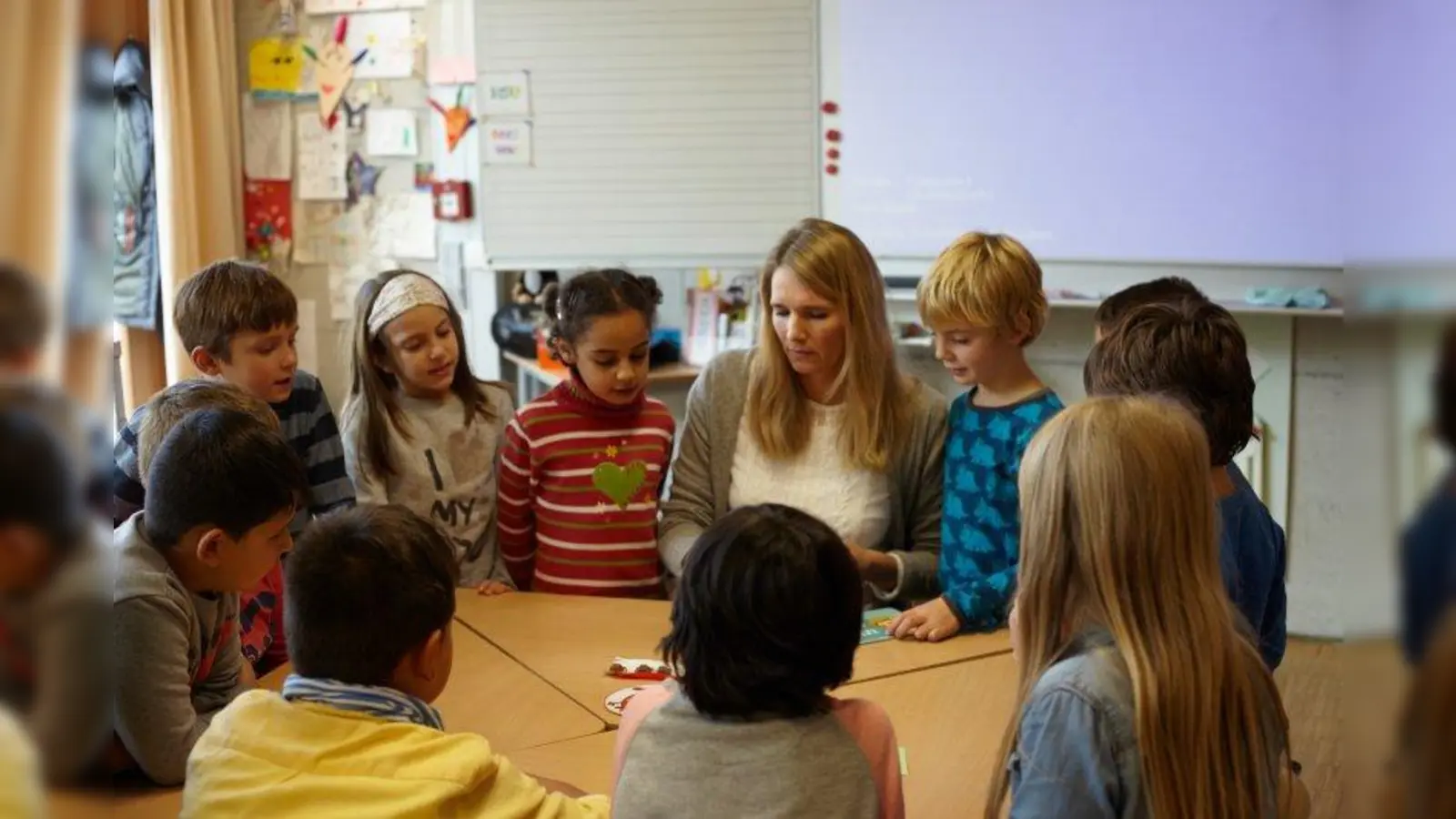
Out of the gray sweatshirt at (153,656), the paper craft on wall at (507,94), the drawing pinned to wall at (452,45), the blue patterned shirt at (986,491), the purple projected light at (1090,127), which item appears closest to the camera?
the gray sweatshirt at (153,656)

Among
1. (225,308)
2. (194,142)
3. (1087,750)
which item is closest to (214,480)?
(225,308)

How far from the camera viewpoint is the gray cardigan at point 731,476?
99.2 inches

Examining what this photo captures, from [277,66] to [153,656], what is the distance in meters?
3.64

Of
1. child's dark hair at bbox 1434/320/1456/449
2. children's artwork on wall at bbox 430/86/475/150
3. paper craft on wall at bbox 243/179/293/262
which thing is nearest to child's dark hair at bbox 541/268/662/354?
children's artwork on wall at bbox 430/86/475/150

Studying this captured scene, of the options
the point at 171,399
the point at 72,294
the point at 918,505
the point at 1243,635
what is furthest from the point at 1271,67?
the point at 72,294

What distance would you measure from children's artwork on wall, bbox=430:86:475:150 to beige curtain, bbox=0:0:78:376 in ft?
15.2

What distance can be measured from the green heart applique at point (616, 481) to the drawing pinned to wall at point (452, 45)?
8.10 feet

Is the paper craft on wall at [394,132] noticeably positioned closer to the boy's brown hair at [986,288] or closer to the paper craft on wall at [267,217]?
the paper craft on wall at [267,217]

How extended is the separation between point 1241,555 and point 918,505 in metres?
0.76

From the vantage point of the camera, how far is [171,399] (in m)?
1.94

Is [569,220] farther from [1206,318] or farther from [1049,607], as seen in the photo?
[1049,607]

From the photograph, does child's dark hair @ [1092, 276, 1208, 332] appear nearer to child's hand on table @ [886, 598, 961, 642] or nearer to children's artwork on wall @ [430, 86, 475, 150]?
child's hand on table @ [886, 598, 961, 642]

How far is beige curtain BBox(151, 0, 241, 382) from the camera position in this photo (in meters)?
4.31

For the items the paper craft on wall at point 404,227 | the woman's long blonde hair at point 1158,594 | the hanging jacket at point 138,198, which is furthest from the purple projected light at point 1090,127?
the woman's long blonde hair at point 1158,594
